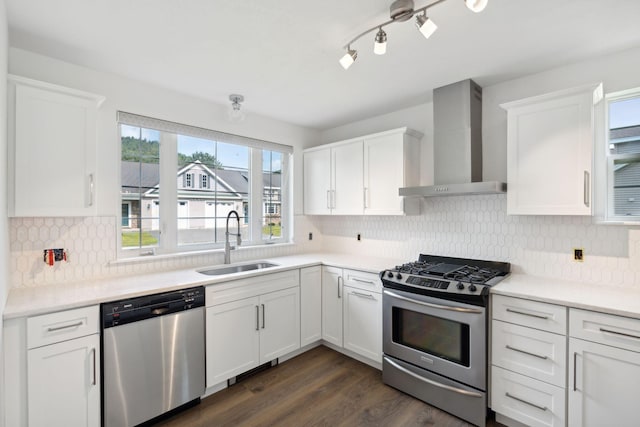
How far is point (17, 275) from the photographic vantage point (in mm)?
2078

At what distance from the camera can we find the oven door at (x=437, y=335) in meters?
2.13

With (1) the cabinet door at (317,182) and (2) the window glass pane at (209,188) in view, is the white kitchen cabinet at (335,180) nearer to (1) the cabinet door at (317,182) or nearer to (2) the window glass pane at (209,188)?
(1) the cabinet door at (317,182)

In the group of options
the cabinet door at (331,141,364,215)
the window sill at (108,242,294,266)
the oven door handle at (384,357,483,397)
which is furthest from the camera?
the cabinet door at (331,141,364,215)

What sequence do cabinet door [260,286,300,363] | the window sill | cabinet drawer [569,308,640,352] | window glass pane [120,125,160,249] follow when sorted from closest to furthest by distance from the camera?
cabinet drawer [569,308,640,352] → the window sill → window glass pane [120,125,160,249] → cabinet door [260,286,300,363]

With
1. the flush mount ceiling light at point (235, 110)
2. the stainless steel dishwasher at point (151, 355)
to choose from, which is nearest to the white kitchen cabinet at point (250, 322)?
the stainless steel dishwasher at point (151, 355)

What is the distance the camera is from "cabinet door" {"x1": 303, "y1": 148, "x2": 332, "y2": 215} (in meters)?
3.69

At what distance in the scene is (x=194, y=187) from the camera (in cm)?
308

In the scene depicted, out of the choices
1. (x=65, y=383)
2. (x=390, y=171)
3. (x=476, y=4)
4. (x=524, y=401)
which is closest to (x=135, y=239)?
(x=65, y=383)

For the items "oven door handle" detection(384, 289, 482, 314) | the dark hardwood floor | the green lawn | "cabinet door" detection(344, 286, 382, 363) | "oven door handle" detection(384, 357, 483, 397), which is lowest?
the dark hardwood floor

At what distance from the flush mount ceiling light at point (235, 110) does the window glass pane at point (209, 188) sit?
29 centimetres

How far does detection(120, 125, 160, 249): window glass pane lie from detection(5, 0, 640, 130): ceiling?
50 centimetres

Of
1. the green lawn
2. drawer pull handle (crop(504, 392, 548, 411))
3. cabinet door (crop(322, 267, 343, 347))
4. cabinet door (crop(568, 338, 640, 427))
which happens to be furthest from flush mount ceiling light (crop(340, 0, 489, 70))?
the green lawn

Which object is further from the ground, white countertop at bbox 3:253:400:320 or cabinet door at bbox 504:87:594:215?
cabinet door at bbox 504:87:594:215

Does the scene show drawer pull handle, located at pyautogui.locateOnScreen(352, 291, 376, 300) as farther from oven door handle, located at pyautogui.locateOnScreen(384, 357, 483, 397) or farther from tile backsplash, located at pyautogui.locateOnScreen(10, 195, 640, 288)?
tile backsplash, located at pyautogui.locateOnScreen(10, 195, 640, 288)
